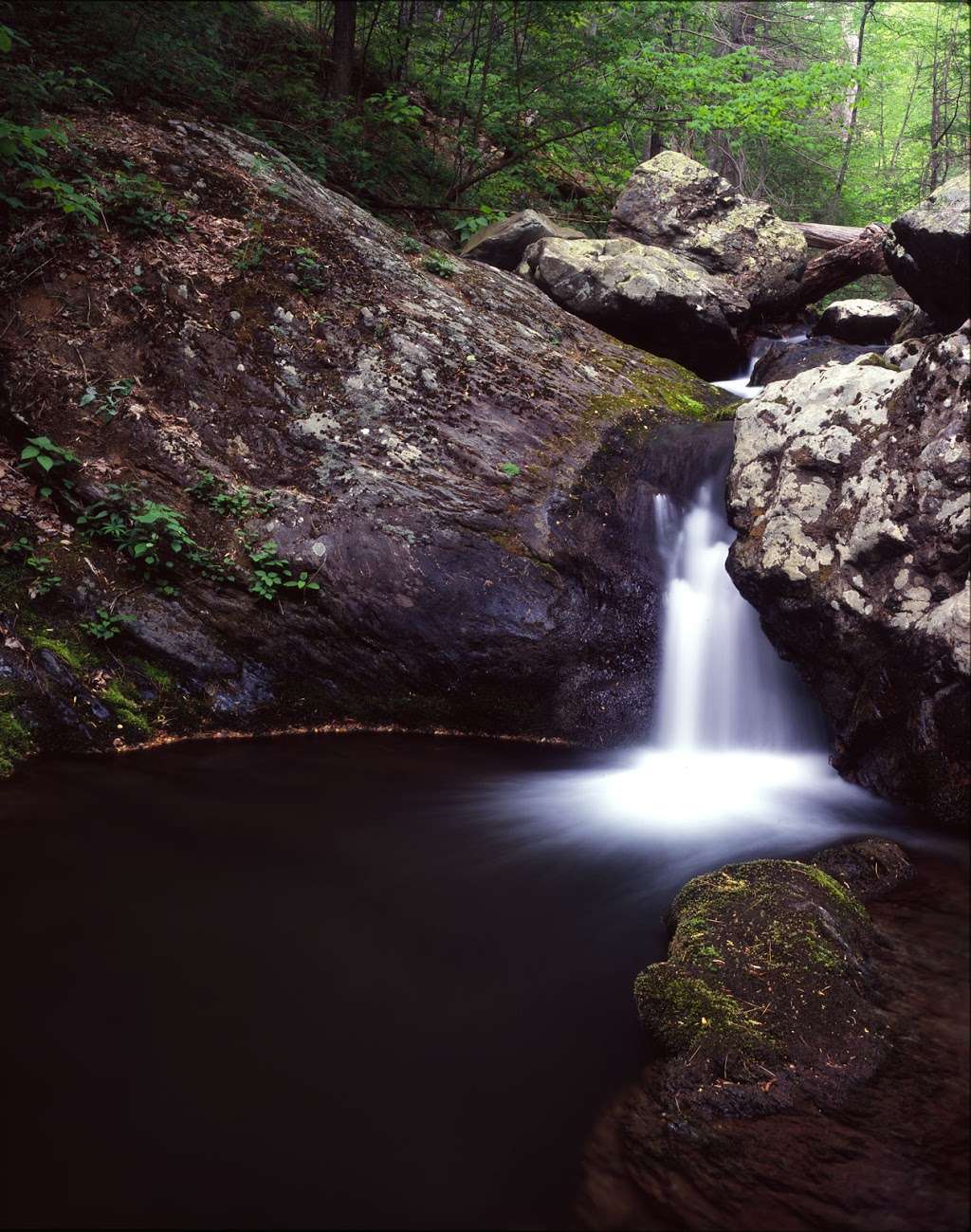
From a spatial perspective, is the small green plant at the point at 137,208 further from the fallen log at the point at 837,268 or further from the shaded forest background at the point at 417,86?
the fallen log at the point at 837,268

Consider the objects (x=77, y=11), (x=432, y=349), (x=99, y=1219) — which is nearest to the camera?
(x=99, y=1219)

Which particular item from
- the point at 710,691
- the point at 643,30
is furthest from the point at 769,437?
the point at 643,30

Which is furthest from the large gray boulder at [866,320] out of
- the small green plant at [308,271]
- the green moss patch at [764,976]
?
the green moss patch at [764,976]

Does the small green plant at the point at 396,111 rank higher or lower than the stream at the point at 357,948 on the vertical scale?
higher

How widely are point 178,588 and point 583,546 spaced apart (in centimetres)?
321

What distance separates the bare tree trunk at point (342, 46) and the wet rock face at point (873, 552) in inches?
306

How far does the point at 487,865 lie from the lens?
14.4 feet

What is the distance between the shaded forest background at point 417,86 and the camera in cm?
765

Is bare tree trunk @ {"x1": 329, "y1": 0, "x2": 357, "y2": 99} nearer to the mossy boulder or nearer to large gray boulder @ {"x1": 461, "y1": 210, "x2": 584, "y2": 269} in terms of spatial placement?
large gray boulder @ {"x1": 461, "y1": 210, "x2": 584, "y2": 269}

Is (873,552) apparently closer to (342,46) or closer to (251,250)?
(251,250)

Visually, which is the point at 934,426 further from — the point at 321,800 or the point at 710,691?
the point at 321,800

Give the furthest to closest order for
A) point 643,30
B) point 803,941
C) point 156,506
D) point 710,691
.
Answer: point 643,30
point 710,691
point 156,506
point 803,941

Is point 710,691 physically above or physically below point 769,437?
below

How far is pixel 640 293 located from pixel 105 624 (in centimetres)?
736
